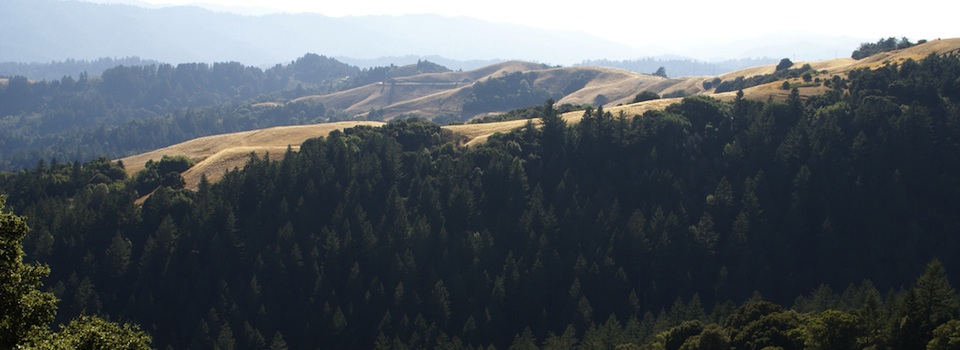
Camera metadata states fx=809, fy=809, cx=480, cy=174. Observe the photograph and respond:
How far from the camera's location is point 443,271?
11038 cm

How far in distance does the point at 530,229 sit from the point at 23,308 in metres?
92.6

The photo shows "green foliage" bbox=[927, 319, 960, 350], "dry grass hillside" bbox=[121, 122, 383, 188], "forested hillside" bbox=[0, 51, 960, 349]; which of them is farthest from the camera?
"dry grass hillside" bbox=[121, 122, 383, 188]

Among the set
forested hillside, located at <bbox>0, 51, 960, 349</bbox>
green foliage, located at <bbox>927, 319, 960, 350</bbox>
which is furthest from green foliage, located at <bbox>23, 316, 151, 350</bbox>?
forested hillside, located at <bbox>0, 51, 960, 349</bbox>

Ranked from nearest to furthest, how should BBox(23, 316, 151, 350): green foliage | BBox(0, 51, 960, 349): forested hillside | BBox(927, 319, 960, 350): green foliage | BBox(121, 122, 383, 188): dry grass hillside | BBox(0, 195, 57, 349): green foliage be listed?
BBox(0, 195, 57, 349): green foliage
BBox(23, 316, 151, 350): green foliage
BBox(927, 319, 960, 350): green foliage
BBox(0, 51, 960, 349): forested hillside
BBox(121, 122, 383, 188): dry grass hillside

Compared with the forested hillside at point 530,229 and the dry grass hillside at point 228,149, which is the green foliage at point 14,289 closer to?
the forested hillside at point 530,229

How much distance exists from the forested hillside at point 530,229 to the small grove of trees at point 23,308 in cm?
6254

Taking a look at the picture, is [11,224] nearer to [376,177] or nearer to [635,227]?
[635,227]

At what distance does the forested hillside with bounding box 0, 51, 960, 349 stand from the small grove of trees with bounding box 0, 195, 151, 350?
205 ft

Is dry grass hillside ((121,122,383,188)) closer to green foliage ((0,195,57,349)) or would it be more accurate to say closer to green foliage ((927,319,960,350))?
green foliage ((927,319,960,350))

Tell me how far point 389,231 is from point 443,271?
10.8 metres

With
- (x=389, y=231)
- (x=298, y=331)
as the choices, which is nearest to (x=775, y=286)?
(x=389, y=231)

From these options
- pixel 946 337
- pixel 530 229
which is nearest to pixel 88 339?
pixel 946 337

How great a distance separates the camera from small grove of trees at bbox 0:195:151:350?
24.2 meters

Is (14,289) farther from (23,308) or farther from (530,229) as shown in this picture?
(530,229)
